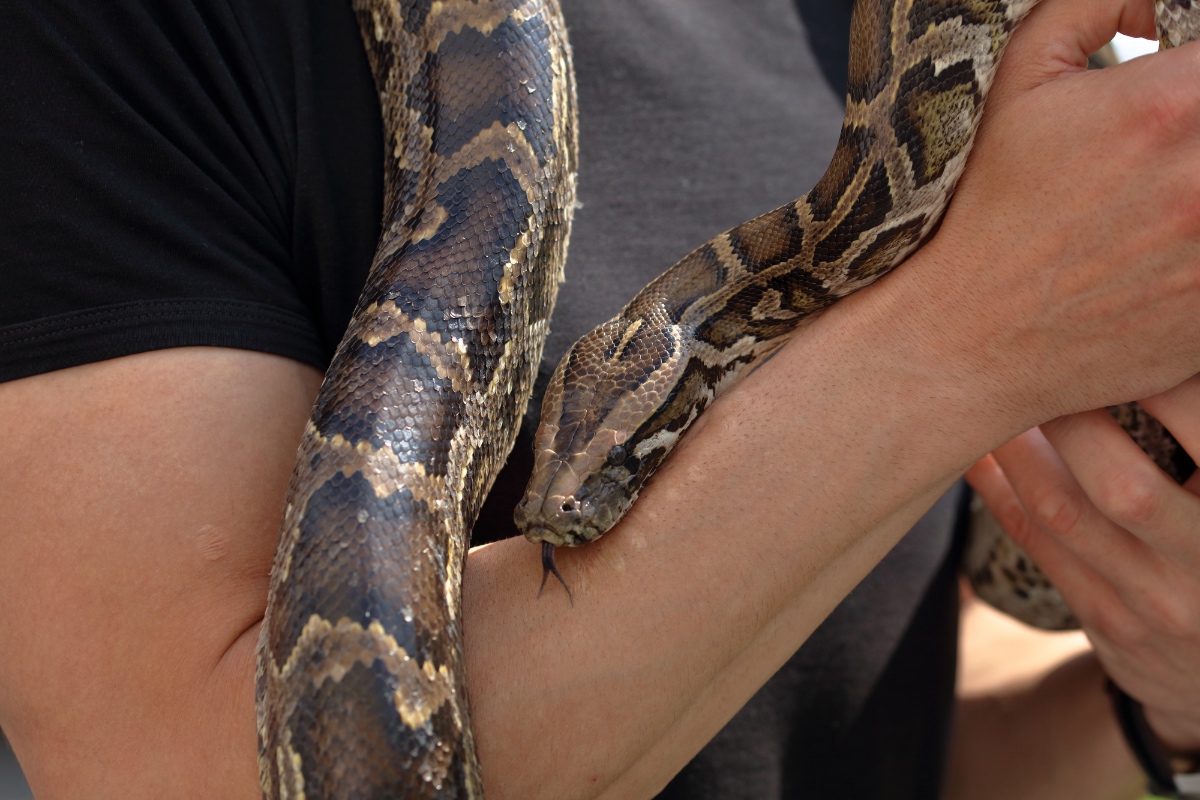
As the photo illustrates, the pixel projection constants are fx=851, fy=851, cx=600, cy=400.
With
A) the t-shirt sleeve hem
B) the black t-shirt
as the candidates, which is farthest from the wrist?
the t-shirt sleeve hem

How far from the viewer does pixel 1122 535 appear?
1959mm

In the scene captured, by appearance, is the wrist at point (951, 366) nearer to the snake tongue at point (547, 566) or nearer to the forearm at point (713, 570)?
the forearm at point (713, 570)

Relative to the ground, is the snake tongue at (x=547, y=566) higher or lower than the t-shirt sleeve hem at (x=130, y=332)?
lower

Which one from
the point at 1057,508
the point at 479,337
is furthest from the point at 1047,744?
the point at 479,337

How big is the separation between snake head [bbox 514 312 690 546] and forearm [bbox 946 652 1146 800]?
71.2 inches

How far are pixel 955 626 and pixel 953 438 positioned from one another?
117 centimetres

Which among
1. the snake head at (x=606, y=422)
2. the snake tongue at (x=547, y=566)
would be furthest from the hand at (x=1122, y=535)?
the snake tongue at (x=547, y=566)

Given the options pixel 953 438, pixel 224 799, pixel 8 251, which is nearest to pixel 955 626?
pixel 953 438

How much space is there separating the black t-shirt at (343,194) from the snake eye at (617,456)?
0.90 feet

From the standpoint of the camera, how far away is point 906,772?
242cm

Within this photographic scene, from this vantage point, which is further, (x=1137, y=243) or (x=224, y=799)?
(x=1137, y=243)

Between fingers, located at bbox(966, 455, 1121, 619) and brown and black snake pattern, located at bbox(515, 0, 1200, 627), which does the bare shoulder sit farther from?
fingers, located at bbox(966, 455, 1121, 619)

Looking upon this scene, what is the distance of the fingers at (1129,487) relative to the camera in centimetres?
176

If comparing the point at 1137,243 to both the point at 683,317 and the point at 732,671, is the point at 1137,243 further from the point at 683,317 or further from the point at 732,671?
the point at 732,671
